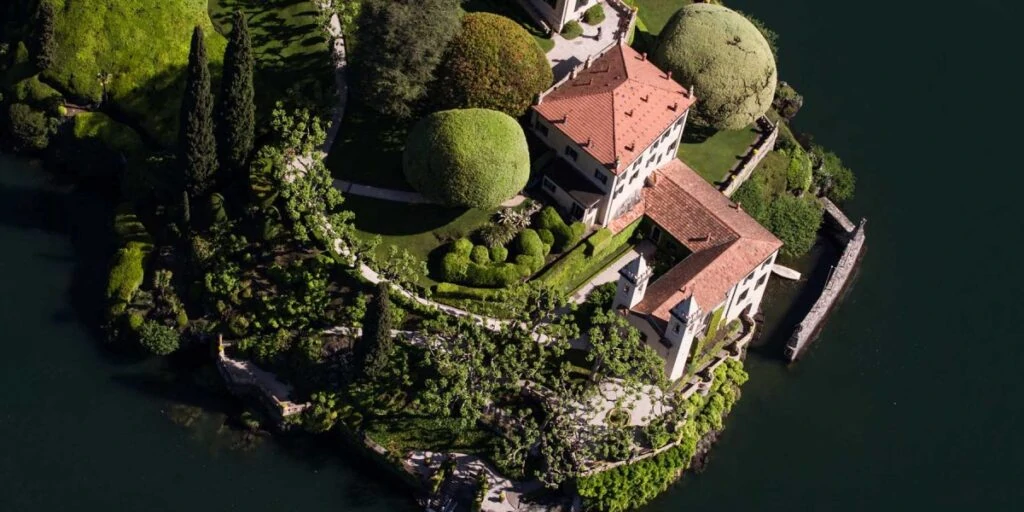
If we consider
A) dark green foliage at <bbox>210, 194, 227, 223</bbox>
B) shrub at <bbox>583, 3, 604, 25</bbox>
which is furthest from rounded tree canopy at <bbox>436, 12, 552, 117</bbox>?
dark green foliage at <bbox>210, 194, 227, 223</bbox>

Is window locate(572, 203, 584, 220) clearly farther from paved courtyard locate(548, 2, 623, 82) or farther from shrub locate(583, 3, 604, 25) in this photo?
shrub locate(583, 3, 604, 25)

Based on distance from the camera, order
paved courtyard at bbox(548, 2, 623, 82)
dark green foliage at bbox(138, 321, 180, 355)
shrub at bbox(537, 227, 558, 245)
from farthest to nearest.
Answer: paved courtyard at bbox(548, 2, 623, 82), shrub at bbox(537, 227, 558, 245), dark green foliage at bbox(138, 321, 180, 355)

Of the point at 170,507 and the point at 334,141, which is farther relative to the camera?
the point at 334,141

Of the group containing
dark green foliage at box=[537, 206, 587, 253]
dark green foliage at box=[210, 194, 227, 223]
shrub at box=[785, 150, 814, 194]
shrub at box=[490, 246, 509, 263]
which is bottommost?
dark green foliage at box=[210, 194, 227, 223]

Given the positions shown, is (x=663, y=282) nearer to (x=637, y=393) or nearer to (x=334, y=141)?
(x=637, y=393)

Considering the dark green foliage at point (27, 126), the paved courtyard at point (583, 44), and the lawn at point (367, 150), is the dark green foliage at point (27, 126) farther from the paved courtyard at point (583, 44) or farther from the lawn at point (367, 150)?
the paved courtyard at point (583, 44)

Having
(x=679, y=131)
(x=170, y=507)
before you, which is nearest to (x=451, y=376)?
(x=170, y=507)

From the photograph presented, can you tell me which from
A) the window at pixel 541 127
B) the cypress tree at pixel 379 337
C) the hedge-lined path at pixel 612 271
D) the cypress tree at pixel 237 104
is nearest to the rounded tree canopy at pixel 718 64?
the hedge-lined path at pixel 612 271
